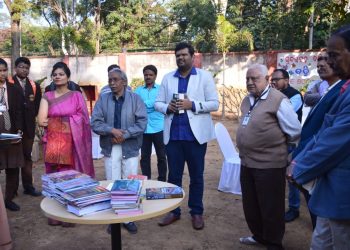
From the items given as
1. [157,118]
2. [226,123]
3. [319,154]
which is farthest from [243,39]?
[319,154]

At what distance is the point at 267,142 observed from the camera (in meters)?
3.09

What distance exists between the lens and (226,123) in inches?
457

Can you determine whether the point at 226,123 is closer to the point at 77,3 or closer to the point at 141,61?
the point at 141,61

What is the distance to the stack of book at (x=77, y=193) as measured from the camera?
2.17m

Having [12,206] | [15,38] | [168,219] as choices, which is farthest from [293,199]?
[15,38]

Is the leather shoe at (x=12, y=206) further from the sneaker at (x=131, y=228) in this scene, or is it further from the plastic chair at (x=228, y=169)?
the plastic chair at (x=228, y=169)

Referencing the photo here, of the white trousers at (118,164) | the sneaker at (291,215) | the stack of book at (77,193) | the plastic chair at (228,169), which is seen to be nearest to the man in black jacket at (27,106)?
the white trousers at (118,164)

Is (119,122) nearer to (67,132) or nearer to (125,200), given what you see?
(67,132)

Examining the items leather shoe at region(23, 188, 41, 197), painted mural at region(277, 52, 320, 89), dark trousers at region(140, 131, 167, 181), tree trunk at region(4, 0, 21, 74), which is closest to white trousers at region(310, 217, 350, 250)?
dark trousers at region(140, 131, 167, 181)

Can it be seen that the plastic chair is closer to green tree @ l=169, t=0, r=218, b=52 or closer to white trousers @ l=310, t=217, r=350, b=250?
white trousers @ l=310, t=217, r=350, b=250

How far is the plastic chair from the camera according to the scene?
5113 millimetres

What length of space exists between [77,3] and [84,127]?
2028 cm

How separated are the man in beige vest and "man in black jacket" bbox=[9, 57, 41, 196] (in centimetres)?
282

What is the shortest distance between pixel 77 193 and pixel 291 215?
276 cm
